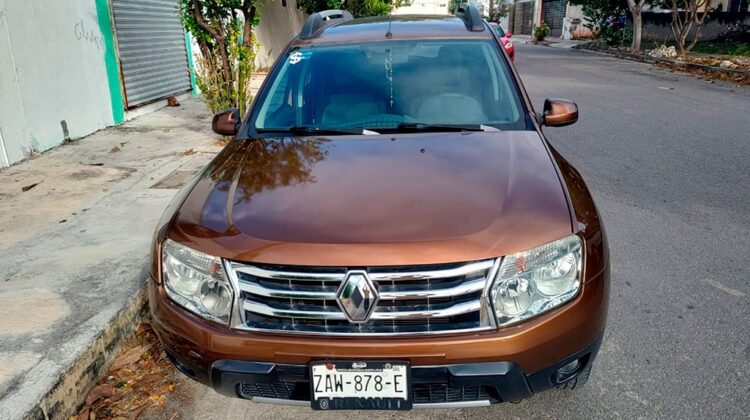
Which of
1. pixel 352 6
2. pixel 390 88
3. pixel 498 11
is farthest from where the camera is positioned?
pixel 498 11

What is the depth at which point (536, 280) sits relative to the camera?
204 cm

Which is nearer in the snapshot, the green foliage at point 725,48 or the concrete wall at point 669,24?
the green foliage at point 725,48

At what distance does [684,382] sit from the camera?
2.66 meters

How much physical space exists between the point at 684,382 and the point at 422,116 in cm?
179

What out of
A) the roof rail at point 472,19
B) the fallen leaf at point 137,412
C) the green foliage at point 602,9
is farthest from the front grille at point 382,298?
the green foliage at point 602,9

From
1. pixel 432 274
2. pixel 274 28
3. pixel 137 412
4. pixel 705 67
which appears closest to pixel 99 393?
pixel 137 412

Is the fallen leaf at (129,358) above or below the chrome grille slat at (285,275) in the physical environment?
below

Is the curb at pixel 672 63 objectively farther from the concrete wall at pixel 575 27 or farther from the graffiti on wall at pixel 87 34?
the graffiti on wall at pixel 87 34

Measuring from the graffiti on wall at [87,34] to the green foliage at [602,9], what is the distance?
23.4 m

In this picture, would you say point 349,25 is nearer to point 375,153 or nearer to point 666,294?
point 375,153

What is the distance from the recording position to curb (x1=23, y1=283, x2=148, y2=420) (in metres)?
2.38

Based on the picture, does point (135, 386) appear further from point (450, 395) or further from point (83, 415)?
point (450, 395)

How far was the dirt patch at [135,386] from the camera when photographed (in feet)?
8.43

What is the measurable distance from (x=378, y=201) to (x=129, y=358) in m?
1.65
